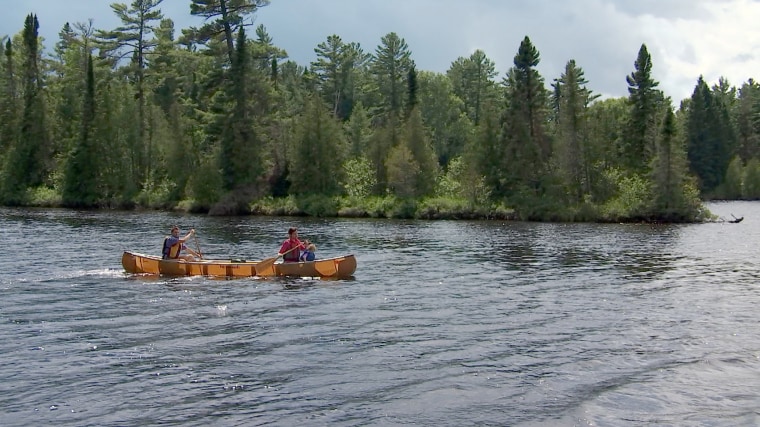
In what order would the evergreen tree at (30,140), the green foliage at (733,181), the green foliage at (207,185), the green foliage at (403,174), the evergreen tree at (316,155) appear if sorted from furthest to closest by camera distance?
the green foliage at (733,181)
the evergreen tree at (30,140)
the evergreen tree at (316,155)
the green foliage at (207,185)
the green foliage at (403,174)

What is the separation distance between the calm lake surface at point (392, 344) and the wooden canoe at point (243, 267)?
0.64 meters

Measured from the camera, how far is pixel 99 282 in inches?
1160

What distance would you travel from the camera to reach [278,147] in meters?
83.5

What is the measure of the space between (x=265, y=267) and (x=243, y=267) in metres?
0.85

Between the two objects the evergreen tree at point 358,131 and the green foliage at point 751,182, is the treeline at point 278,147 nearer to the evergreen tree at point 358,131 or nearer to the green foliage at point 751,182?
the evergreen tree at point 358,131

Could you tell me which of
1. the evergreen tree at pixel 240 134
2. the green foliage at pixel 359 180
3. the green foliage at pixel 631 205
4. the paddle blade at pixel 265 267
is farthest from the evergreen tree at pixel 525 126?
the paddle blade at pixel 265 267

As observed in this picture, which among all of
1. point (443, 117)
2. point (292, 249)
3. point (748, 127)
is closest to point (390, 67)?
point (443, 117)

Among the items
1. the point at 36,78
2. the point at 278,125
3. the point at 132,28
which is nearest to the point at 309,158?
the point at 278,125

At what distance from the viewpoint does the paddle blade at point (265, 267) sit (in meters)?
30.6

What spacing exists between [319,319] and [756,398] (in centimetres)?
1171

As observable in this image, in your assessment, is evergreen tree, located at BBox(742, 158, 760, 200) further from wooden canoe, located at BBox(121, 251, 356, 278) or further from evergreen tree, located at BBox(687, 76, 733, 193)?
wooden canoe, located at BBox(121, 251, 356, 278)

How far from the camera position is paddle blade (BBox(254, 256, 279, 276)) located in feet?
100

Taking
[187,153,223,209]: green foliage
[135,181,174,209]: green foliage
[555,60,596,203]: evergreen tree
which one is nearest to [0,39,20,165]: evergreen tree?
[135,181,174,209]: green foliage

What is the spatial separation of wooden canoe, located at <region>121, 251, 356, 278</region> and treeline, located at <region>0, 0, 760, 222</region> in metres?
40.0
